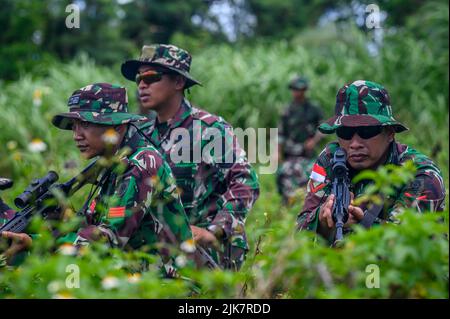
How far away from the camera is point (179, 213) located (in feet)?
14.8

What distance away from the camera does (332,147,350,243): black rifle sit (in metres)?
4.15

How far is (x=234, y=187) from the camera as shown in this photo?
5652 millimetres

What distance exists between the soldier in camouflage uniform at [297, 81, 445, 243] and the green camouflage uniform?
752mm

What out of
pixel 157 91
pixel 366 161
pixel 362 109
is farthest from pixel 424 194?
pixel 157 91

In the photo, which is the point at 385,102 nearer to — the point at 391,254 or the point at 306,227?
the point at 306,227

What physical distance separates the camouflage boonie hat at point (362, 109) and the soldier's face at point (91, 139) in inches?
47.5

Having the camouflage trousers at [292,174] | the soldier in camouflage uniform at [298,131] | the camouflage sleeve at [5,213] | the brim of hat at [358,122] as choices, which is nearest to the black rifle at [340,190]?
the brim of hat at [358,122]

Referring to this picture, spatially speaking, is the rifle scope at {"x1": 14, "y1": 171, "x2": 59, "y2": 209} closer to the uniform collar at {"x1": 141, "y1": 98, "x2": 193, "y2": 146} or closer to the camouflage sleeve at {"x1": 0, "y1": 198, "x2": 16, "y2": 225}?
the camouflage sleeve at {"x1": 0, "y1": 198, "x2": 16, "y2": 225}

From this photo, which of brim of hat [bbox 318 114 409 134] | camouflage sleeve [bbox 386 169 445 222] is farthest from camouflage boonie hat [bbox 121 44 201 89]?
camouflage sleeve [bbox 386 169 445 222]

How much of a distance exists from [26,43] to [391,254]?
19.7 metres

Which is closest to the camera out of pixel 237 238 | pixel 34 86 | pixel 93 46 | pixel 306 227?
pixel 306 227

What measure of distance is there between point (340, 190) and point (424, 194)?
429 mm

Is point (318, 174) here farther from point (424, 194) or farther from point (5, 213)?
point (5, 213)
